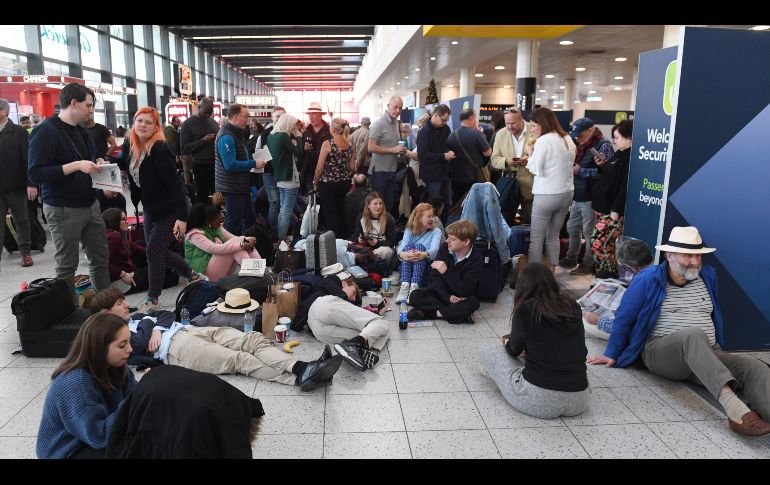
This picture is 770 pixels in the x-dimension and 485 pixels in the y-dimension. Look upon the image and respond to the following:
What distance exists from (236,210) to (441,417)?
3851 millimetres

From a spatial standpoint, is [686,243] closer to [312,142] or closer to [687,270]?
[687,270]

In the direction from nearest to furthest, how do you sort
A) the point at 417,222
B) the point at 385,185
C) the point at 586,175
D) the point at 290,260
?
the point at 417,222, the point at 290,260, the point at 586,175, the point at 385,185

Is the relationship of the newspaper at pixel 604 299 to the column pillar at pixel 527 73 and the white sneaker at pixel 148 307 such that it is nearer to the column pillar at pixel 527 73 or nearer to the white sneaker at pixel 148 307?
the white sneaker at pixel 148 307

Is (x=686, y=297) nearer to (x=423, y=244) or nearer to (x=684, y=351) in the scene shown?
(x=684, y=351)

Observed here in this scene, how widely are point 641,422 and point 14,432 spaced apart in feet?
11.2

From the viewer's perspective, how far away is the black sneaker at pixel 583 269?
614 centimetres

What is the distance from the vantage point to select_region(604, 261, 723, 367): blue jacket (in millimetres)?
3508

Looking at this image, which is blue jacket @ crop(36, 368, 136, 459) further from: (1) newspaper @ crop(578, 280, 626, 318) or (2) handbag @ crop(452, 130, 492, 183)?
(2) handbag @ crop(452, 130, 492, 183)

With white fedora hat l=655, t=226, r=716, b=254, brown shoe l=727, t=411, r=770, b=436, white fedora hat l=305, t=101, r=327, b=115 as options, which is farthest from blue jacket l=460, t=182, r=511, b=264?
white fedora hat l=305, t=101, r=327, b=115

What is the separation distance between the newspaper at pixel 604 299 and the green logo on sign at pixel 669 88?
4.51 feet

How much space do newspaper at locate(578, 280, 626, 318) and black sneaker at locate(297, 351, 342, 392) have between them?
2190mm

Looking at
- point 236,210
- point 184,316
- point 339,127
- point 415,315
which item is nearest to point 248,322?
point 184,316

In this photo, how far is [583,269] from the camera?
6.15 m
